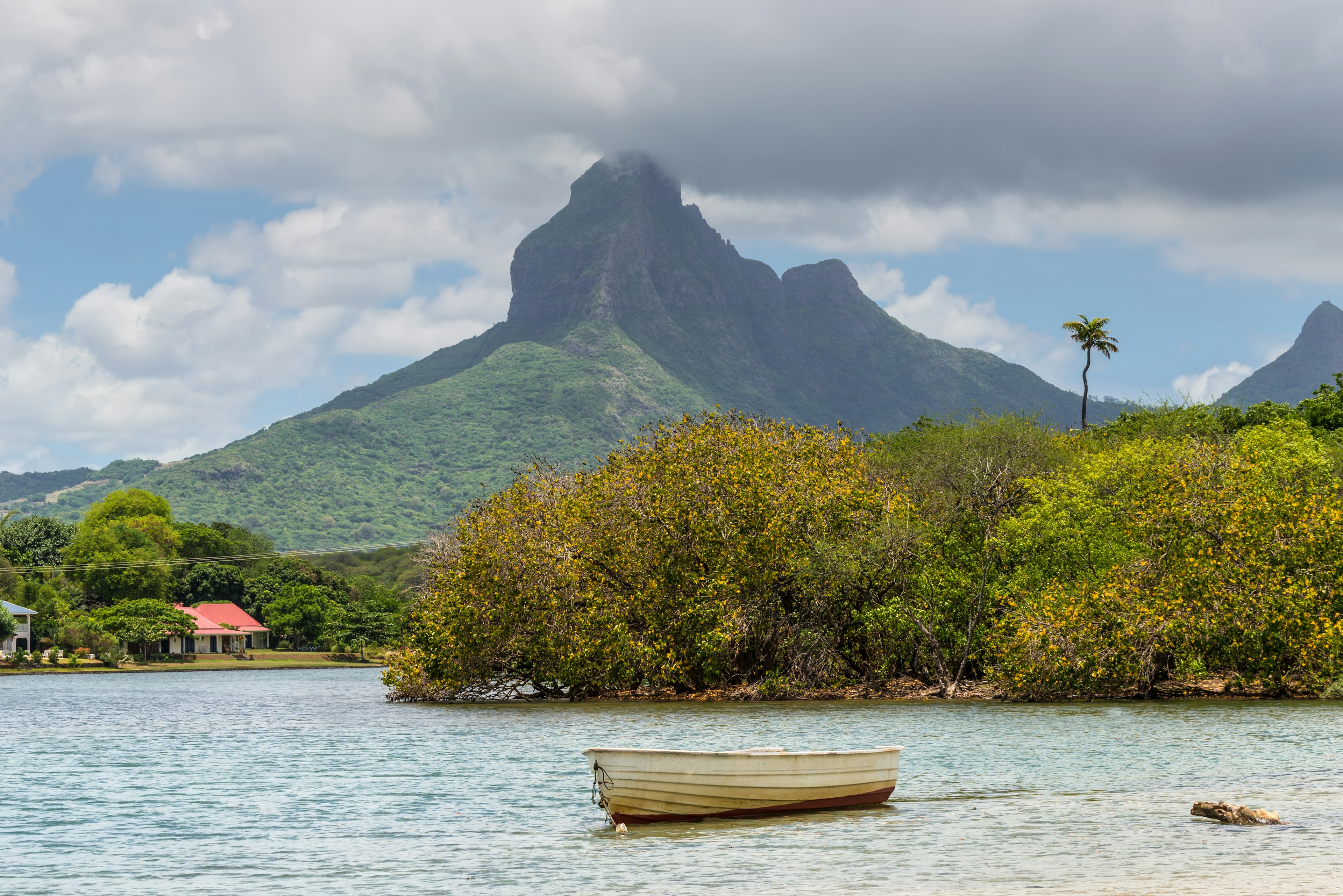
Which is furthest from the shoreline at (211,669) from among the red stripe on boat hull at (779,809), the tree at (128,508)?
the red stripe on boat hull at (779,809)

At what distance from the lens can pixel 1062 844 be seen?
1991cm

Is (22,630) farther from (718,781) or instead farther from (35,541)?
(718,781)

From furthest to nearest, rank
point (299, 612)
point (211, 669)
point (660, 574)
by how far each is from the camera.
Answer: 1. point (299, 612)
2. point (211, 669)
3. point (660, 574)

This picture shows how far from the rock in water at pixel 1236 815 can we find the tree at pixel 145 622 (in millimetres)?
106219

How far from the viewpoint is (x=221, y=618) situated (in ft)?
436

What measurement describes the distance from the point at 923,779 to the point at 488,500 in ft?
102

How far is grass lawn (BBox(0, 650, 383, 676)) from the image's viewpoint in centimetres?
10362

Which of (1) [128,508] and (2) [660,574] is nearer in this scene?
(2) [660,574]

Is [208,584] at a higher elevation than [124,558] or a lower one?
lower

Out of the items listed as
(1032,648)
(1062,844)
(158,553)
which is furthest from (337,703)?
(158,553)

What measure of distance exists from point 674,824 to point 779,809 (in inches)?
75.6

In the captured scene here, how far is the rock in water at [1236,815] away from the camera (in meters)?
20.8

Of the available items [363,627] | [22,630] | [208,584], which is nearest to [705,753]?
[22,630]

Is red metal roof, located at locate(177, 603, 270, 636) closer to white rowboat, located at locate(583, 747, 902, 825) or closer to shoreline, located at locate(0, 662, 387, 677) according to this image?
shoreline, located at locate(0, 662, 387, 677)
